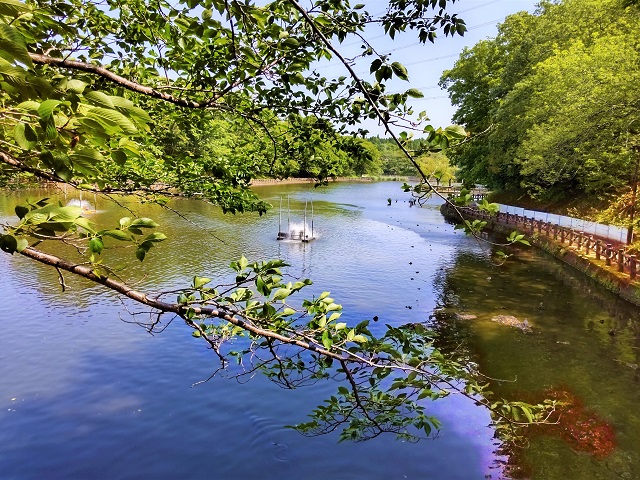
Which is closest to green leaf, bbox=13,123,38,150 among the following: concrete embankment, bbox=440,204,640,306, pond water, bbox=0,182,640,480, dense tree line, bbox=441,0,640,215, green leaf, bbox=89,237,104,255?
green leaf, bbox=89,237,104,255

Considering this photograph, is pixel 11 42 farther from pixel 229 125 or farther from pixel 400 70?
pixel 229 125

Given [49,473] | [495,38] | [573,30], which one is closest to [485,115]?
[495,38]

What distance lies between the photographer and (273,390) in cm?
1118

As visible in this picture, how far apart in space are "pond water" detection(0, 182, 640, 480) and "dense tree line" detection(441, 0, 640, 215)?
639 cm

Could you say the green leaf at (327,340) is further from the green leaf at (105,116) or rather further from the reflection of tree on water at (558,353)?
the reflection of tree on water at (558,353)

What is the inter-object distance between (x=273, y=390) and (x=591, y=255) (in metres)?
19.8

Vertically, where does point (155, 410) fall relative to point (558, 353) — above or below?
below

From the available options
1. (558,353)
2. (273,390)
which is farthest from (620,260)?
(273,390)

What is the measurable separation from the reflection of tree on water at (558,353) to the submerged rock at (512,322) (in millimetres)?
264

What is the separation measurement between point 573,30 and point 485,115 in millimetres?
13137

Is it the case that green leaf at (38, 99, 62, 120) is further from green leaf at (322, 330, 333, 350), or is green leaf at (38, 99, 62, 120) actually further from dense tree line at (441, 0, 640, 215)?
dense tree line at (441, 0, 640, 215)

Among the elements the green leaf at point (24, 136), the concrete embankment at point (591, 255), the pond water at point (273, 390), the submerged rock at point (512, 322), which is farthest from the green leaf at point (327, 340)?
the submerged rock at point (512, 322)

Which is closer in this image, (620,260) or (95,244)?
(95,244)

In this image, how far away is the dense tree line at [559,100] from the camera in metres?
18.5
